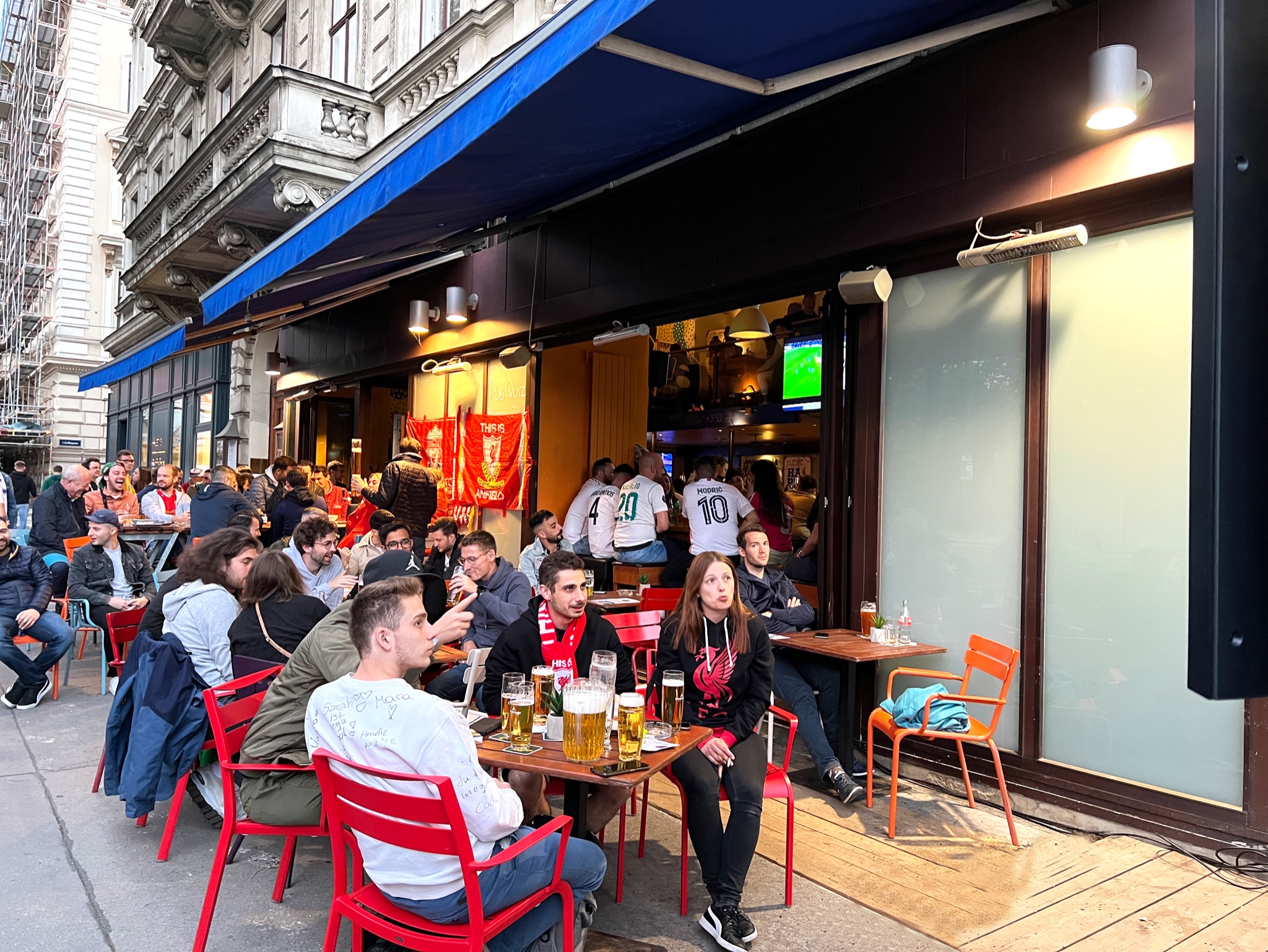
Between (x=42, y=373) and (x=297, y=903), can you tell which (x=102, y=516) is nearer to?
(x=297, y=903)

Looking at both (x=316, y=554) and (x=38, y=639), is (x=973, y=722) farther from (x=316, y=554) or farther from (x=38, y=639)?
(x=38, y=639)

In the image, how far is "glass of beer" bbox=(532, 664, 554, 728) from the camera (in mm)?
3396

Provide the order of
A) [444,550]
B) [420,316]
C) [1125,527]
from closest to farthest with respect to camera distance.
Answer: [1125,527]
[444,550]
[420,316]

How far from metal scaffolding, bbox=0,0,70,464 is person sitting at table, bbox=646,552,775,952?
40.0 metres

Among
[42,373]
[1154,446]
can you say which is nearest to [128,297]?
[42,373]

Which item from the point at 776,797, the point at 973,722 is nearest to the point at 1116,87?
the point at 973,722

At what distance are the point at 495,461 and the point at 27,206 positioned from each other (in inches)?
1801

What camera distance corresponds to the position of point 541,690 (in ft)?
11.4

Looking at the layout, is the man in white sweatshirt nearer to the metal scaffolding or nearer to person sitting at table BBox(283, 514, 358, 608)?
person sitting at table BBox(283, 514, 358, 608)

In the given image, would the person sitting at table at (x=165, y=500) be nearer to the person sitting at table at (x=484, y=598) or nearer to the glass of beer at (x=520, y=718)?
the person sitting at table at (x=484, y=598)

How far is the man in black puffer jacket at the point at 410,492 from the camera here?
865cm

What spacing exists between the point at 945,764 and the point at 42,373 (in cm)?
4384

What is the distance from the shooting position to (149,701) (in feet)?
13.6

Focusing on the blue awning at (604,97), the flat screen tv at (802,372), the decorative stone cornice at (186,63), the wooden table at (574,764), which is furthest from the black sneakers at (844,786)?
the decorative stone cornice at (186,63)
